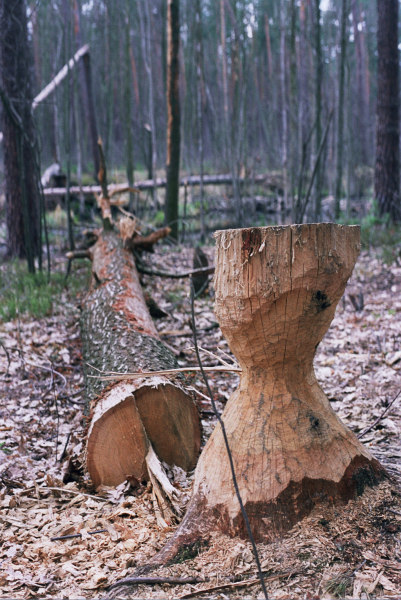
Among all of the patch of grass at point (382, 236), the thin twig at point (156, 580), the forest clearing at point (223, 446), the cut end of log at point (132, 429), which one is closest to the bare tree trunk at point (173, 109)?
the patch of grass at point (382, 236)

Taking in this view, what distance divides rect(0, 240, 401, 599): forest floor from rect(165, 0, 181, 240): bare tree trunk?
15.0 ft

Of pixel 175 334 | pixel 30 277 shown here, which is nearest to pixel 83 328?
pixel 175 334

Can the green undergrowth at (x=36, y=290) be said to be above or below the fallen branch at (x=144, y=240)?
below

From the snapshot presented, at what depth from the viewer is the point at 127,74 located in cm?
1030

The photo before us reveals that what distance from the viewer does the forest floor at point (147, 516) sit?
5.38ft

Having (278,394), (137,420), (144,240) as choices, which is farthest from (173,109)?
(278,394)

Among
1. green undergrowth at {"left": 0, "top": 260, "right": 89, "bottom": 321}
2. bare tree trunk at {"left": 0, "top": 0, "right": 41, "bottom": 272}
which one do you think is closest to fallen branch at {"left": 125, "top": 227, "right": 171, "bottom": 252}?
green undergrowth at {"left": 0, "top": 260, "right": 89, "bottom": 321}

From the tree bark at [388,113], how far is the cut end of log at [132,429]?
773 cm

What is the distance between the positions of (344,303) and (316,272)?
4.03 metres

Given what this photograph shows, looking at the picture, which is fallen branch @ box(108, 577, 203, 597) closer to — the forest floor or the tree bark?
the forest floor

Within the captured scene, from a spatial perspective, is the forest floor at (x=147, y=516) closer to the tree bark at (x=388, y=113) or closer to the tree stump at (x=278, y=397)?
the tree stump at (x=278, y=397)

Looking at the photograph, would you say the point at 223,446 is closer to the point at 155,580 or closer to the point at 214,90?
the point at 155,580

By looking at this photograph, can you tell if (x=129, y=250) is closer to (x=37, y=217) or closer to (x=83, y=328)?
(x=83, y=328)

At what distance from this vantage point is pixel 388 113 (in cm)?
937
